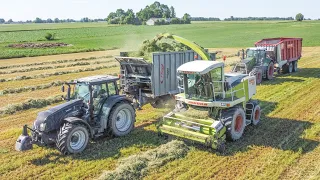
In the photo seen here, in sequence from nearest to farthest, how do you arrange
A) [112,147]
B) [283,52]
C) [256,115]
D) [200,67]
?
[200,67], [112,147], [256,115], [283,52]

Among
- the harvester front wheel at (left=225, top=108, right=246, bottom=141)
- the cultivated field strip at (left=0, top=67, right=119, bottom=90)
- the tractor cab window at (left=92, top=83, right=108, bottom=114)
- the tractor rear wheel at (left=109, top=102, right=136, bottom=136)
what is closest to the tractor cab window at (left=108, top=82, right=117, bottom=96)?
the tractor cab window at (left=92, top=83, right=108, bottom=114)

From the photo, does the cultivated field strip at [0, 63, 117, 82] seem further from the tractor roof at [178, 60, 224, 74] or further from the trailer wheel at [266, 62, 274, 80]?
the tractor roof at [178, 60, 224, 74]

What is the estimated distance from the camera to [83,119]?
33.5ft

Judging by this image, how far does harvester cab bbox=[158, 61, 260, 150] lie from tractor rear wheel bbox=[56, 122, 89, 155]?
2447mm

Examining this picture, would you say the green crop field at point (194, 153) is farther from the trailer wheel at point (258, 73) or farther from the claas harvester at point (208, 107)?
the trailer wheel at point (258, 73)

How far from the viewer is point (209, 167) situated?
29.0ft

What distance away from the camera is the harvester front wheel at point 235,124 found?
1027 cm

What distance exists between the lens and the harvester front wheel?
10.3 meters

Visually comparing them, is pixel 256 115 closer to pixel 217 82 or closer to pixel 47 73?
pixel 217 82

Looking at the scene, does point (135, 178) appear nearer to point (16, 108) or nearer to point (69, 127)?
point (69, 127)

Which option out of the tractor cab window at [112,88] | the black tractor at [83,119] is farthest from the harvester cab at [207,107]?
the tractor cab window at [112,88]

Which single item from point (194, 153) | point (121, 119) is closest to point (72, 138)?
point (121, 119)

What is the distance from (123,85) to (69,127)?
523 centimetres

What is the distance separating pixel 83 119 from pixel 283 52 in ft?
56.7
